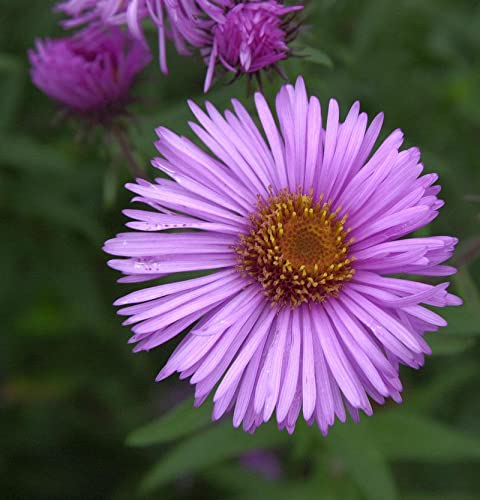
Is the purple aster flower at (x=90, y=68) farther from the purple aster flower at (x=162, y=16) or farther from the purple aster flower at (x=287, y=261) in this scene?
the purple aster flower at (x=287, y=261)

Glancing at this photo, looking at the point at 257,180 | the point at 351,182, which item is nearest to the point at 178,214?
the point at 257,180

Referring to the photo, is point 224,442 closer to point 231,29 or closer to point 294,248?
point 294,248

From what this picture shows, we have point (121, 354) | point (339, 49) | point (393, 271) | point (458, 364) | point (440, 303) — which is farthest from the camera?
point (121, 354)

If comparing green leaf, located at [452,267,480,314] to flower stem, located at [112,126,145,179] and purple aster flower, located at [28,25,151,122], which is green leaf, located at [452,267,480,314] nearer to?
flower stem, located at [112,126,145,179]

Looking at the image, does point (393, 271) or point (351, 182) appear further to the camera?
point (351, 182)

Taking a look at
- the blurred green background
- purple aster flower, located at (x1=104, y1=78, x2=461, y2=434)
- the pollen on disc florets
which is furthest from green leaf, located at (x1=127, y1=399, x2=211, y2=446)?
the pollen on disc florets

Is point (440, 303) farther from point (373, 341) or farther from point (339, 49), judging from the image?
point (339, 49)
